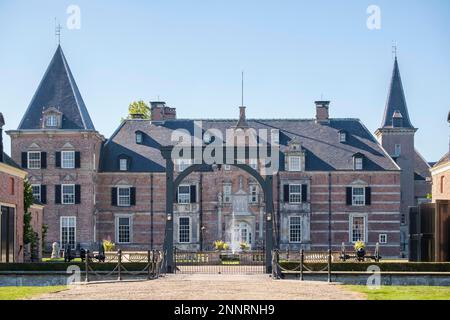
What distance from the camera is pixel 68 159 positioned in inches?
2344

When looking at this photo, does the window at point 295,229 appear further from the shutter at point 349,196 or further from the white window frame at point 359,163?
the white window frame at point 359,163

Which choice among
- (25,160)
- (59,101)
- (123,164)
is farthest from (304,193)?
(25,160)

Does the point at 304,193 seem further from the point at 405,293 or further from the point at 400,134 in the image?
the point at 405,293

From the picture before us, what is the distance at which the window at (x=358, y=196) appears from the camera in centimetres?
6088

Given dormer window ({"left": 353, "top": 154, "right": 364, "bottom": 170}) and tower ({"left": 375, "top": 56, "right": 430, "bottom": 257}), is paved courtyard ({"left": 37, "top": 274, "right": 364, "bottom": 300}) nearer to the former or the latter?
dormer window ({"left": 353, "top": 154, "right": 364, "bottom": 170})

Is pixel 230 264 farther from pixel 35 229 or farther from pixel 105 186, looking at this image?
pixel 105 186

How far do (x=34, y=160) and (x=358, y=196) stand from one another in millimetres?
20361

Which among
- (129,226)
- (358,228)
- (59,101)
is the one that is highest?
(59,101)

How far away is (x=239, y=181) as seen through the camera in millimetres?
61281

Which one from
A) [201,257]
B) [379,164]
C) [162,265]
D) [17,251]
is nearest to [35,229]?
[17,251]

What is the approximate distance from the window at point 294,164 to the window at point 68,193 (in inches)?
539

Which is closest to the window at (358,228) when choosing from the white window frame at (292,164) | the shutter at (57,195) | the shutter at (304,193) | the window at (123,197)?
the shutter at (304,193)

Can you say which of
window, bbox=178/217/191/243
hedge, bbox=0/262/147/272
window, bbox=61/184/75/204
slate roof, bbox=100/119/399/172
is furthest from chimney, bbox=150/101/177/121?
hedge, bbox=0/262/147/272
